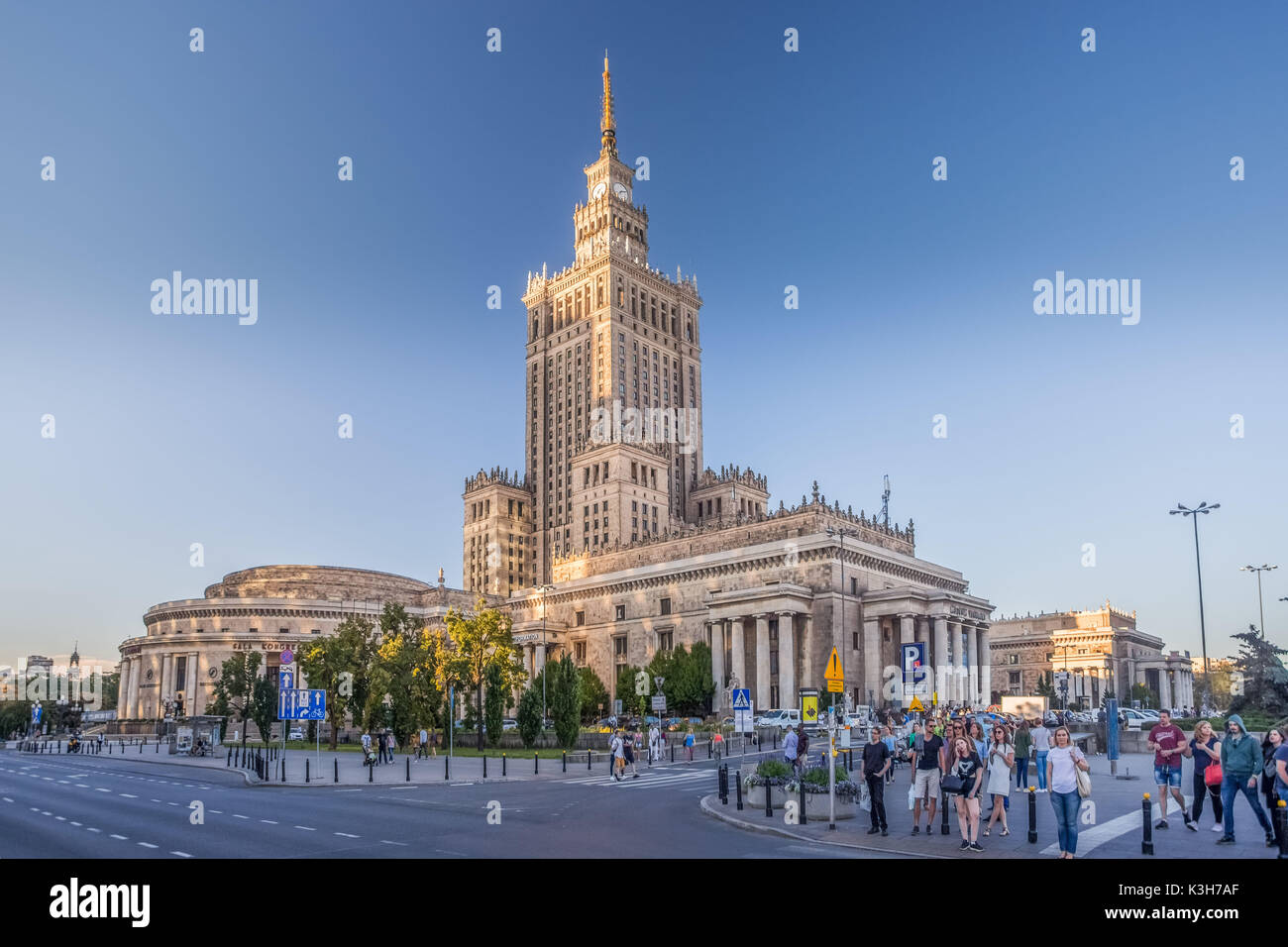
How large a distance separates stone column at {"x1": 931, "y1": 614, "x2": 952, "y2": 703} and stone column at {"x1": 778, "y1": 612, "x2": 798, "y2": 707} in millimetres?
13381

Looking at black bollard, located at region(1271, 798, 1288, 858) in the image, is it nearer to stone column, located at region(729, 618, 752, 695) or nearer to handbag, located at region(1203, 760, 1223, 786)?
handbag, located at region(1203, 760, 1223, 786)

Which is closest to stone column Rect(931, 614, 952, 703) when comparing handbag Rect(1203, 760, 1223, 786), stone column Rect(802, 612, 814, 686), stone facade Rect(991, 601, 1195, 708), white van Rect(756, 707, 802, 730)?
stone column Rect(802, 612, 814, 686)

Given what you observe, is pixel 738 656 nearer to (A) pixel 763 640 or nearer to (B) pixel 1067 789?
(A) pixel 763 640

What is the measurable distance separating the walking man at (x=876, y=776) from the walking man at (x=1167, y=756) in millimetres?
5178

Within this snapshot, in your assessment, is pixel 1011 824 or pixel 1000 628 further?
pixel 1000 628

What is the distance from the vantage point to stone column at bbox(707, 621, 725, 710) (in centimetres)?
9319

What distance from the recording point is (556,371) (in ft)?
531

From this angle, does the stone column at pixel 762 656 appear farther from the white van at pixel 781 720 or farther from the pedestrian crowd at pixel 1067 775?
the pedestrian crowd at pixel 1067 775

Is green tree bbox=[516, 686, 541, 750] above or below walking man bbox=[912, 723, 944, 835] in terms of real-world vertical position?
below

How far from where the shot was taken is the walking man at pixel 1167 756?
19.4 metres
